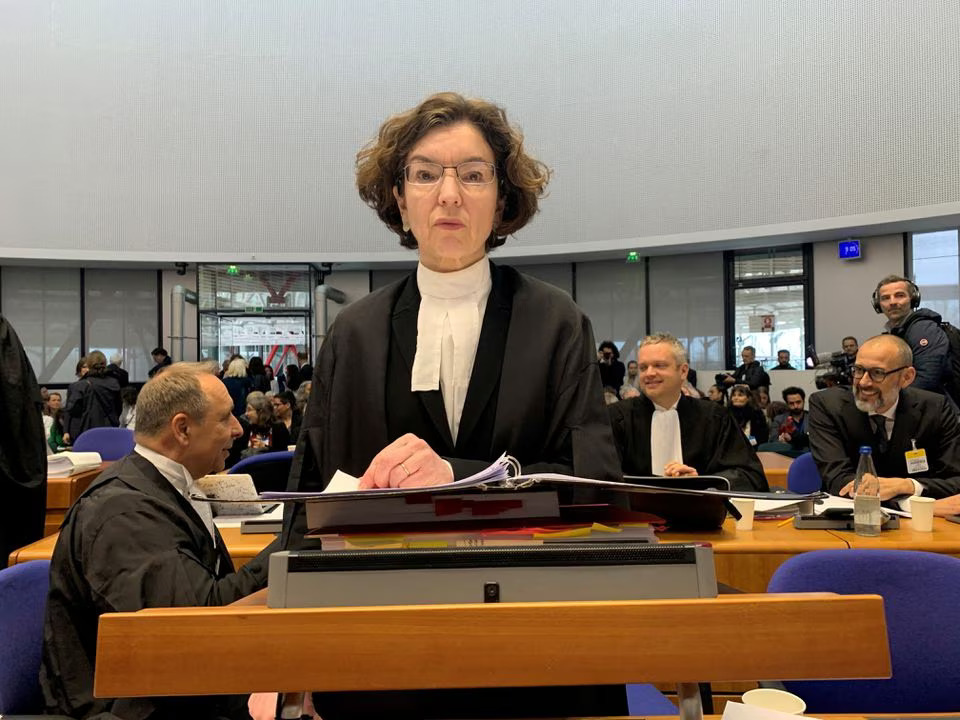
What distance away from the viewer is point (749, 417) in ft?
21.5

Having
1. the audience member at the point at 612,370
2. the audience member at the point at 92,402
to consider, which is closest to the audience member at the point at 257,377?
the audience member at the point at 92,402

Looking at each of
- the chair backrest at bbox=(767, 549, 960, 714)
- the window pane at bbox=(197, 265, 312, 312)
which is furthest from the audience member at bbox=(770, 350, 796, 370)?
the chair backrest at bbox=(767, 549, 960, 714)

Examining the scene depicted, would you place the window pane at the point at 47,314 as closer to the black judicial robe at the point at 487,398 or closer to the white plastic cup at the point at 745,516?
the white plastic cup at the point at 745,516

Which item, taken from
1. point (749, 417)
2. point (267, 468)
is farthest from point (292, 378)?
point (267, 468)

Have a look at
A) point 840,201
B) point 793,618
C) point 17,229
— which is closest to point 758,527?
point 793,618

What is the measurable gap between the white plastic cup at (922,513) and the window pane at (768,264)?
30.2ft

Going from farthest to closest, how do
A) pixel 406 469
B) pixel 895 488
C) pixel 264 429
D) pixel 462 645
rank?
pixel 264 429
pixel 895 488
pixel 406 469
pixel 462 645

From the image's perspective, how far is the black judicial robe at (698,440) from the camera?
348 centimetres

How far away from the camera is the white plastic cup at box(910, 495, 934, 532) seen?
2.35 meters

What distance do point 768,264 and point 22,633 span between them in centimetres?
1108

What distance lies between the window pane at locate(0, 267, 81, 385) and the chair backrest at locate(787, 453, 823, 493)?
12144 millimetres

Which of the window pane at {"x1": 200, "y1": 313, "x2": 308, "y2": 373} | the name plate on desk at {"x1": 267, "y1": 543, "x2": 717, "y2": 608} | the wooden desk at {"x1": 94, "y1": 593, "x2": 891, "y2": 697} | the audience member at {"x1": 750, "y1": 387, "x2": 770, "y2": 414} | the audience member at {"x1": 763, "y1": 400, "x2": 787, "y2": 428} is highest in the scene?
the window pane at {"x1": 200, "y1": 313, "x2": 308, "y2": 373}

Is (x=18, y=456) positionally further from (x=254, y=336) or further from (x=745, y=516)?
(x=254, y=336)

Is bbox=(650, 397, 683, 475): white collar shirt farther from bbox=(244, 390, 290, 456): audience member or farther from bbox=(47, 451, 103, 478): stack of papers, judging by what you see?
bbox=(47, 451, 103, 478): stack of papers
